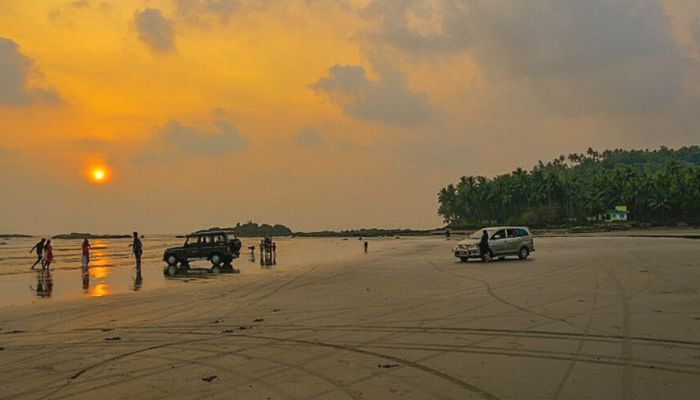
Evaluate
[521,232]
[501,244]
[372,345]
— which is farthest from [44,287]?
[521,232]

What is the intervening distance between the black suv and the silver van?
13.7 meters

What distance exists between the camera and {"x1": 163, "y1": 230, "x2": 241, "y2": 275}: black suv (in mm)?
36125

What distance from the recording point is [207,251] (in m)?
36.3

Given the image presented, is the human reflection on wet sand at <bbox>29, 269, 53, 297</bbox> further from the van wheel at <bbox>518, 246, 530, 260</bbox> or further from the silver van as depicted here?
the van wheel at <bbox>518, 246, 530, 260</bbox>

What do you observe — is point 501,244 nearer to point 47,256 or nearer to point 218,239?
point 218,239

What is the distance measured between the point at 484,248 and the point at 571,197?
419ft

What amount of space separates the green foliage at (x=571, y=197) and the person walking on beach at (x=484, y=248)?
3805 inches

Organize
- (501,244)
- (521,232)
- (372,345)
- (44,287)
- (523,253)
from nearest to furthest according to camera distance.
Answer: (372,345) → (44,287) → (501,244) → (523,253) → (521,232)

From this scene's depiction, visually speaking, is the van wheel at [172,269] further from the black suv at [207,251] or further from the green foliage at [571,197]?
the green foliage at [571,197]

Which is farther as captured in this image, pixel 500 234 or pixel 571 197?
pixel 571 197

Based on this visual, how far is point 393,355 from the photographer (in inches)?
340

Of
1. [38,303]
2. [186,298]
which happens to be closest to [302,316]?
[186,298]

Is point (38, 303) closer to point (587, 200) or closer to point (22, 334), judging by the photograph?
point (22, 334)

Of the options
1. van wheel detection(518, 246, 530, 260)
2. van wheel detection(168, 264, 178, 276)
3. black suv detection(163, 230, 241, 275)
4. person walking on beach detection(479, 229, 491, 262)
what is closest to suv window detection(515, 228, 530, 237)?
van wheel detection(518, 246, 530, 260)
